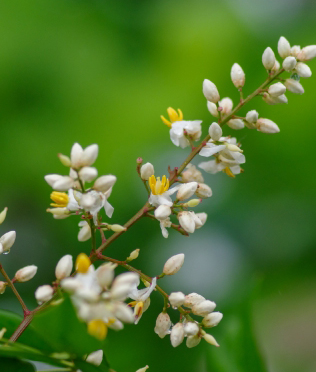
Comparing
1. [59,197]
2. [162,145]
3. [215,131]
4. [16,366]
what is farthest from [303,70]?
[162,145]

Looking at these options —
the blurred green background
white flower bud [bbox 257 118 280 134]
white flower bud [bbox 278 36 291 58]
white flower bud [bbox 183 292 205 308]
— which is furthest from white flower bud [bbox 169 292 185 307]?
the blurred green background

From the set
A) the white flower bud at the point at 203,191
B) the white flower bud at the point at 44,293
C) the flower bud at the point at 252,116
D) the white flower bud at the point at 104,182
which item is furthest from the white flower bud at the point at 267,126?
the white flower bud at the point at 44,293

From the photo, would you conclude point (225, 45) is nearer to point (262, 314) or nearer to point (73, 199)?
point (262, 314)

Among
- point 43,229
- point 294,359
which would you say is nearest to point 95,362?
point 43,229

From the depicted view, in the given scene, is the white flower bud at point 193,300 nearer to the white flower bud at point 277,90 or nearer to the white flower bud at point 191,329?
the white flower bud at point 191,329

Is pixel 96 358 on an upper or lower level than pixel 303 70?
lower

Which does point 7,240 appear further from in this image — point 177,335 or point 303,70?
point 303,70

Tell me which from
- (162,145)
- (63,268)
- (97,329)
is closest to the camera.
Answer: (97,329)
